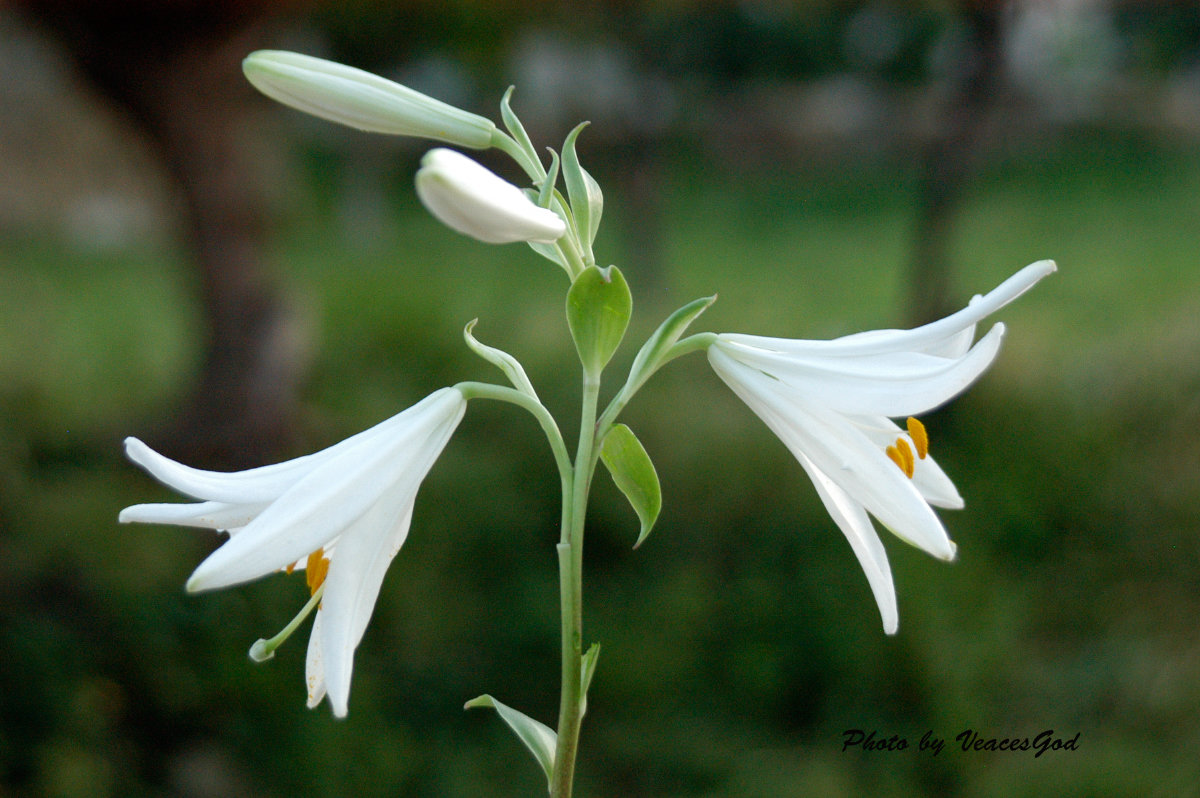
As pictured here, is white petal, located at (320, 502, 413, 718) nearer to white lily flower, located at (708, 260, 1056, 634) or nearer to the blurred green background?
white lily flower, located at (708, 260, 1056, 634)

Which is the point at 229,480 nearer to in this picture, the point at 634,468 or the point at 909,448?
the point at 634,468

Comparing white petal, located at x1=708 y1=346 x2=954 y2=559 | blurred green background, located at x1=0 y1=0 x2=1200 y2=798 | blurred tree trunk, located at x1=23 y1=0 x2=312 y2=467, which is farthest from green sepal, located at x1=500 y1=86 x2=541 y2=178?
blurred tree trunk, located at x1=23 y1=0 x2=312 y2=467

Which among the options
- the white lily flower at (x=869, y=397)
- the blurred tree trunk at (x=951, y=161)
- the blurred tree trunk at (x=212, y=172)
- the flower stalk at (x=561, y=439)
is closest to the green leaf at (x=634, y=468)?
the flower stalk at (x=561, y=439)

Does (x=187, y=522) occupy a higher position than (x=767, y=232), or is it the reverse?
(x=187, y=522)

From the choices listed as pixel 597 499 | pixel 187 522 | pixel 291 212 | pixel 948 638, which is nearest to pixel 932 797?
pixel 948 638

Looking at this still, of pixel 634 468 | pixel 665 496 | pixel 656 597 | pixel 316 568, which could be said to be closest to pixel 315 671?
pixel 316 568

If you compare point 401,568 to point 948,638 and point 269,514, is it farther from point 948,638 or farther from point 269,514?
point 269,514

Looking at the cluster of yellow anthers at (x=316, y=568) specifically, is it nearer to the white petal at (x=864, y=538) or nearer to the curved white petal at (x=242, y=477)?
the curved white petal at (x=242, y=477)
